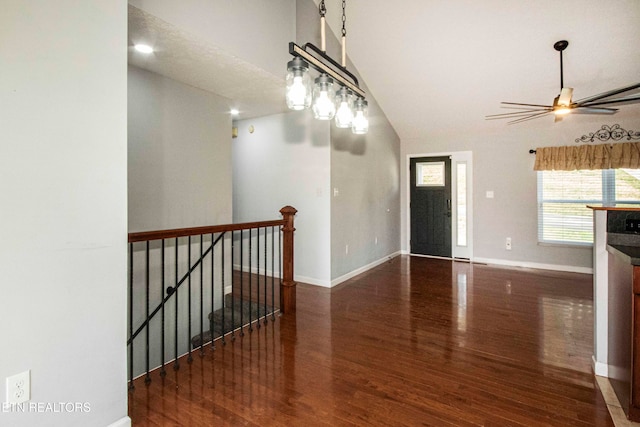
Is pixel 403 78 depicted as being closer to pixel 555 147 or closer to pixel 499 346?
pixel 555 147

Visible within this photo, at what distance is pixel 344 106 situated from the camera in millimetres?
1969

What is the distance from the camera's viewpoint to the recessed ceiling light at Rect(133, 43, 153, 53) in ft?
8.66

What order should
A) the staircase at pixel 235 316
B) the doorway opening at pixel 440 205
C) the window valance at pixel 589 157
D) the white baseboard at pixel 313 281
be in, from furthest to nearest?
1. the doorway opening at pixel 440 205
2. the window valance at pixel 589 157
3. the white baseboard at pixel 313 281
4. the staircase at pixel 235 316

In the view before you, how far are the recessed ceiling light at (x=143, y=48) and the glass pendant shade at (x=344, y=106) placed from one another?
178 centimetres

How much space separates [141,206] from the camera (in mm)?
3201

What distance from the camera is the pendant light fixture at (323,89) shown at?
166 cm

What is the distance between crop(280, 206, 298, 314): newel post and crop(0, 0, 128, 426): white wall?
5.80ft

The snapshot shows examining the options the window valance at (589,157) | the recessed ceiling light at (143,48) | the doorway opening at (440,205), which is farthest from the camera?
the doorway opening at (440,205)

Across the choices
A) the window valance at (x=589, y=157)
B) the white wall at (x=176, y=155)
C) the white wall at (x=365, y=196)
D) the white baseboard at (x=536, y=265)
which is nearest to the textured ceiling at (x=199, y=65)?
the white wall at (x=176, y=155)

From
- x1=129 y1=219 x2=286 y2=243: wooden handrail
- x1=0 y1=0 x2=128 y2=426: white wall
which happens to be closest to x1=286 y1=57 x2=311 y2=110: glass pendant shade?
x1=0 y1=0 x2=128 y2=426: white wall

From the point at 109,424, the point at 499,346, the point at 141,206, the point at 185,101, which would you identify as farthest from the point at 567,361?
the point at 185,101

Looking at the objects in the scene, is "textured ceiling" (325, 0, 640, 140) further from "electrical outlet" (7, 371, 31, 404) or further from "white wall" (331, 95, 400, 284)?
"electrical outlet" (7, 371, 31, 404)

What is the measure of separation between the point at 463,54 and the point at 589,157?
102 inches

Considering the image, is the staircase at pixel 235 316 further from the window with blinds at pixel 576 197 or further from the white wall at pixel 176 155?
the window with blinds at pixel 576 197
